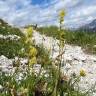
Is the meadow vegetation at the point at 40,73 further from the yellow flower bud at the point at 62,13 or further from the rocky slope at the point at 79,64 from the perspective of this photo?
the rocky slope at the point at 79,64

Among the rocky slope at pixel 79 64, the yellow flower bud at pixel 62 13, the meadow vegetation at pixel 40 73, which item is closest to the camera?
the yellow flower bud at pixel 62 13

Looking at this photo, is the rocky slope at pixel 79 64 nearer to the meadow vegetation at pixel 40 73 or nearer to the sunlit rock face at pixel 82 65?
the sunlit rock face at pixel 82 65

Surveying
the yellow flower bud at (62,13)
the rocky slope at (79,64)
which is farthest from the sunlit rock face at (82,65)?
the yellow flower bud at (62,13)

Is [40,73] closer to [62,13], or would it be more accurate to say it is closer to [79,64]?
[62,13]

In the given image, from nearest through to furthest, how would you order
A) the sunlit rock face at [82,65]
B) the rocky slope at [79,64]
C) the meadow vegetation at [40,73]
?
the meadow vegetation at [40,73] → the rocky slope at [79,64] → the sunlit rock face at [82,65]

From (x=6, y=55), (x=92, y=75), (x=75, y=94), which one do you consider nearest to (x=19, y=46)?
(x=6, y=55)

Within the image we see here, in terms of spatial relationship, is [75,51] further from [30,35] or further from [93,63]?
[30,35]

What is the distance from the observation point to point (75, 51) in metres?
21.5

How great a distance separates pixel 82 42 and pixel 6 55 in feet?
Answer: 31.7

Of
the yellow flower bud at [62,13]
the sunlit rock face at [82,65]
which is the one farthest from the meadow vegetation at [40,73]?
the sunlit rock face at [82,65]

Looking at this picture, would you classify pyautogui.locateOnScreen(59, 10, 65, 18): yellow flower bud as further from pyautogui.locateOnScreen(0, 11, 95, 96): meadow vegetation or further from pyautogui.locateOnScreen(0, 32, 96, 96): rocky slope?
pyautogui.locateOnScreen(0, 32, 96, 96): rocky slope

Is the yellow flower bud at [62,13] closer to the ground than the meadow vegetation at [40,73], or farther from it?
farther from it

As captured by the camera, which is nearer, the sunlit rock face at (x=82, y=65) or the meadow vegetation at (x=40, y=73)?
the meadow vegetation at (x=40, y=73)

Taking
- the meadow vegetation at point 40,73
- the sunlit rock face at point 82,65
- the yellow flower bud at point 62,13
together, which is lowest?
the sunlit rock face at point 82,65
